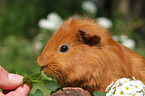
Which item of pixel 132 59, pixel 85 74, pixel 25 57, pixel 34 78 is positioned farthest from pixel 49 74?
pixel 25 57

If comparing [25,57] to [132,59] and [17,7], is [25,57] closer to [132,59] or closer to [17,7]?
[17,7]

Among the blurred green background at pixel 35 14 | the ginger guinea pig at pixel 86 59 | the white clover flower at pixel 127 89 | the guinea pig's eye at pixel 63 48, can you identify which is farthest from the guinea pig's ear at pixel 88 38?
the blurred green background at pixel 35 14

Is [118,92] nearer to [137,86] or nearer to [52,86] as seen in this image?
[137,86]

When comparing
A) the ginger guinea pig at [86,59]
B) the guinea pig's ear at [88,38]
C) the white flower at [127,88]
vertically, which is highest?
the guinea pig's ear at [88,38]

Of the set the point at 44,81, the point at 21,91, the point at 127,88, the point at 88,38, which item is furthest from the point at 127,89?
the point at 21,91

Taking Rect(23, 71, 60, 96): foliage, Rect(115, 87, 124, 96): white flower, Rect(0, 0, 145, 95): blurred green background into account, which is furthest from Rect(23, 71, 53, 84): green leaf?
Rect(0, 0, 145, 95): blurred green background

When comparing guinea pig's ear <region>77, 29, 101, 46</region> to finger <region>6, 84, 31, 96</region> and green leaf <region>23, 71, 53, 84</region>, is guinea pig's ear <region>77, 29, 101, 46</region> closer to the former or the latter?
green leaf <region>23, 71, 53, 84</region>

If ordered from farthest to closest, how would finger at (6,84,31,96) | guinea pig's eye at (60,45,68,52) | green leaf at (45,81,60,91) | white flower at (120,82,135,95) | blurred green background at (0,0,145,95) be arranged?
blurred green background at (0,0,145,95)
guinea pig's eye at (60,45,68,52)
green leaf at (45,81,60,91)
finger at (6,84,31,96)
white flower at (120,82,135,95)

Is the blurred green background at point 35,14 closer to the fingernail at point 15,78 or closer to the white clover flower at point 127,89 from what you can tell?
the fingernail at point 15,78
